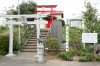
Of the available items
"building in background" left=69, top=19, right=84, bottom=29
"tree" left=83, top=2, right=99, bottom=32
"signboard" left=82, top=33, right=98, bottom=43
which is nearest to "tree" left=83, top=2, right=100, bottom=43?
"tree" left=83, top=2, right=99, bottom=32

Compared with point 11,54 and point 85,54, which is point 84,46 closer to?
point 85,54

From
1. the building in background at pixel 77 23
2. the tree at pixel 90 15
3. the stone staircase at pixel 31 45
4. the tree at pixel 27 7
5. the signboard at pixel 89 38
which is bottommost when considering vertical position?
the stone staircase at pixel 31 45

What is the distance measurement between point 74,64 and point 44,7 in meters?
19.4

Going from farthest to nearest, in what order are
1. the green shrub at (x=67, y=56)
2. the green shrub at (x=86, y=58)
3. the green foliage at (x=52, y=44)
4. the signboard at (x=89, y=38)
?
the green foliage at (x=52, y=44), the signboard at (x=89, y=38), the green shrub at (x=67, y=56), the green shrub at (x=86, y=58)

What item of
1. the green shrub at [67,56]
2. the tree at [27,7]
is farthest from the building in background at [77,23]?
the tree at [27,7]

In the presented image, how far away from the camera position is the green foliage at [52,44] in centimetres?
2092

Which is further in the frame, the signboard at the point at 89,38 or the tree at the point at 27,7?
the tree at the point at 27,7

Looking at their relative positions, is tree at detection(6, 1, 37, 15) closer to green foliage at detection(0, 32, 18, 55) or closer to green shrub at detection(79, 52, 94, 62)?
green foliage at detection(0, 32, 18, 55)

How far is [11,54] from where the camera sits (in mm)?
21047

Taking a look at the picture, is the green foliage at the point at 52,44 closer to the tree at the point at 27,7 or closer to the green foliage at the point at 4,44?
the green foliage at the point at 4,44

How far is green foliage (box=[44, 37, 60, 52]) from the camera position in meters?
20.9

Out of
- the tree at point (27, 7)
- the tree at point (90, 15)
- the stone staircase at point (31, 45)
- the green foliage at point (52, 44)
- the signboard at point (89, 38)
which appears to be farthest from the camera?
the tree at point (27, 7)

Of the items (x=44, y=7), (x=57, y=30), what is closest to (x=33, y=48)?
(x=57, y=30)

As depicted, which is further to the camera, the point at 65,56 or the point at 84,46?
the point at 84,46
